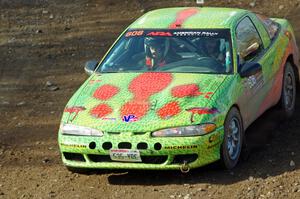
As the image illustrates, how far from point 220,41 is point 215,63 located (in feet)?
1.06

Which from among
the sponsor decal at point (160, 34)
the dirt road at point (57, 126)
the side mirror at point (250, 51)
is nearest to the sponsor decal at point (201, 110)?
the dirt road at point (57, 126)

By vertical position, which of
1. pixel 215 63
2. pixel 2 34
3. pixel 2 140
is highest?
pixel 215 63

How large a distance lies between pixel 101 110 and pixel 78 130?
0.32 meters

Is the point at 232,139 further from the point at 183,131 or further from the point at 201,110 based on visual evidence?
the point at 183,131

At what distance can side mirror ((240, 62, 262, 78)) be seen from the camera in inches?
329

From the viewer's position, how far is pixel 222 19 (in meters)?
9.09

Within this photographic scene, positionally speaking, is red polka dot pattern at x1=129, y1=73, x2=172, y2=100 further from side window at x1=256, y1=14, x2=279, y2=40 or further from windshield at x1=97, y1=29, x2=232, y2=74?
side window at x1=256, y1=14, x2=279, y2=40

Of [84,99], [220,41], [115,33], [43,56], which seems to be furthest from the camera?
[115,33]

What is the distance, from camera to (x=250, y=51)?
354 inches

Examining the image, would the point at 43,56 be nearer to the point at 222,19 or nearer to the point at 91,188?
the point at 222,19

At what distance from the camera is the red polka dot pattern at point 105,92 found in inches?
321

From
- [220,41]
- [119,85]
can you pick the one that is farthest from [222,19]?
[119,85]

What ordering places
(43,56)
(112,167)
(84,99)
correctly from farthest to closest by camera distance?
1. (43,56)
2. (84,99)
3. (112,167)

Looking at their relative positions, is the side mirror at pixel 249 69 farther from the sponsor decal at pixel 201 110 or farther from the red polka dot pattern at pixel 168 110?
the red polka dot pattern at pixel 168 110
